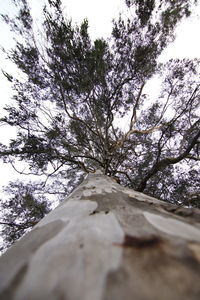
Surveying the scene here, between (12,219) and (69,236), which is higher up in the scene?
(69,236)

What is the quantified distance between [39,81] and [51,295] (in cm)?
541

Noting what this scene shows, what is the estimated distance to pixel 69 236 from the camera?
56 centimetres

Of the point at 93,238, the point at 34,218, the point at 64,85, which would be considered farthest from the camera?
the point at 64,85

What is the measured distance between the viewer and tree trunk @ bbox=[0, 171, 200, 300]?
13.5 inches

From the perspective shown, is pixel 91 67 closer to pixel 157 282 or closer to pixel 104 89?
pixel 104 89

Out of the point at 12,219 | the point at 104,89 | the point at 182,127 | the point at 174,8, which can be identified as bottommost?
the point at 12,219

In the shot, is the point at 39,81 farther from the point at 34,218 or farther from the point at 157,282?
the point at 157,282

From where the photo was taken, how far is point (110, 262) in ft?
1.36

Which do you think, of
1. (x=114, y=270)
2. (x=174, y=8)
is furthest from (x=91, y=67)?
(x=114, y=270)

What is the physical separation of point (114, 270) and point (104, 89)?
16.5 feet

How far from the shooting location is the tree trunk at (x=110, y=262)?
0.34 metres

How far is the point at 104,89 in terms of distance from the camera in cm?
500

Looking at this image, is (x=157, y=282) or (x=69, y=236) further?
(x=69, y=236)

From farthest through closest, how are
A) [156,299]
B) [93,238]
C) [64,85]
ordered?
[64,85]
[93,238]
[156,299]
